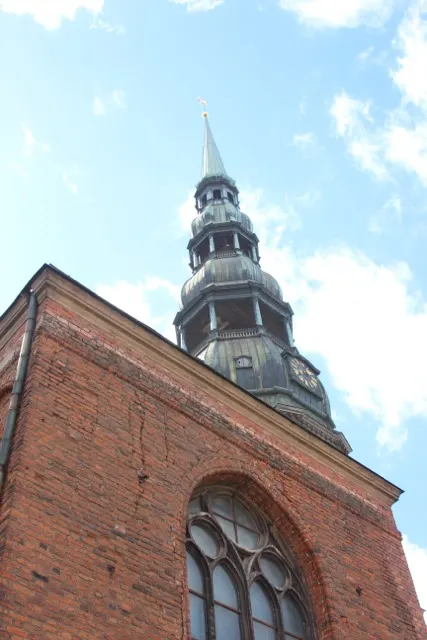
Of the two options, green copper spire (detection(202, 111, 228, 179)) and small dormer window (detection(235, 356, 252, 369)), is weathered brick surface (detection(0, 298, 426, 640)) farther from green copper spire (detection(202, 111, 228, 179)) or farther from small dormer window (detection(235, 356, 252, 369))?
green copper spire (detection(202, 111, 228, 179))

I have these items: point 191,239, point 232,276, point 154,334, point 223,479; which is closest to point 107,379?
point 154,334

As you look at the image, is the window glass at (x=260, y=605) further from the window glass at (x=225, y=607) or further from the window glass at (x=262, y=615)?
the window glass at (x=225, y=607)

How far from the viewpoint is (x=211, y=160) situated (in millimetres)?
32781

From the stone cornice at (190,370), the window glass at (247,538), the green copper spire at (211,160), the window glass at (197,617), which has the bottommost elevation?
the window glass at (197,617)

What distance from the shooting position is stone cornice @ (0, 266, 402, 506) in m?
9.95

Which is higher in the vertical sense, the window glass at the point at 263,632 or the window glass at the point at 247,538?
the window glass at the point at 247,538

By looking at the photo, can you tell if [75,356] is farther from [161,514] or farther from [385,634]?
[385,634]

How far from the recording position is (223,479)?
1038 cm

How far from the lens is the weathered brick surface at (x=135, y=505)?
744 cm

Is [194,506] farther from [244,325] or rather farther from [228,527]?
[244,325]

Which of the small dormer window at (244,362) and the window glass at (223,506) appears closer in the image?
the window glass at (223,506)

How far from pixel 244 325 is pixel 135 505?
52.6 feet

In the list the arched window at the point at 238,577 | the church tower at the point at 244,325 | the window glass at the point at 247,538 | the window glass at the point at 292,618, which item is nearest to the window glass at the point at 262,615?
the arched window at the point at 238,577

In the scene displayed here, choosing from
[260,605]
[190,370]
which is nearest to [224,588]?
[260,605]
